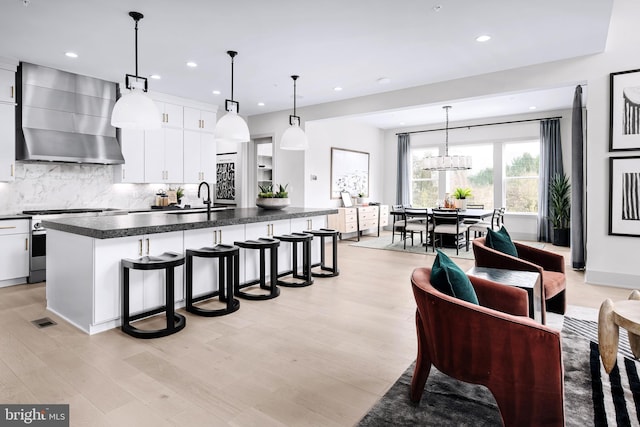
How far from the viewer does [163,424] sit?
73.6 inches

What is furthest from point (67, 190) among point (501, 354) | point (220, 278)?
point (501, 354)

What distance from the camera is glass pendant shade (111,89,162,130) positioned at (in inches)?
130

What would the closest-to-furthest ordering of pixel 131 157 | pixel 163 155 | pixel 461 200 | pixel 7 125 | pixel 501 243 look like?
pixel 501 243
pixel 7 125
pixel 131 157
pixel 163 155
pixel 461 200

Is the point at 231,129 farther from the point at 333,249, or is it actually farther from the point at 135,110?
the point at 333,249

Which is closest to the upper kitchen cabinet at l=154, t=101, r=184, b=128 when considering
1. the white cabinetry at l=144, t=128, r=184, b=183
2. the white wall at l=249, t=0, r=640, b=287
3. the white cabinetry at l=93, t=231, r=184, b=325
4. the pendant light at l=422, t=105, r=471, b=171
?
the white cabinetry at l=144, t=128, r=184, b=183

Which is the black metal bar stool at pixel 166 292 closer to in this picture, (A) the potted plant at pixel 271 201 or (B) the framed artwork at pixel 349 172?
(A) the potted plant at pixel 271 201

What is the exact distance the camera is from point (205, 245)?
3873 mm

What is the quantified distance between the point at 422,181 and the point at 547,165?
2.91 metres

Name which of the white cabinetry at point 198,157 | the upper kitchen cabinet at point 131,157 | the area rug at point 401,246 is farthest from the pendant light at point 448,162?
the upper kitchen cabinet at point 131,157

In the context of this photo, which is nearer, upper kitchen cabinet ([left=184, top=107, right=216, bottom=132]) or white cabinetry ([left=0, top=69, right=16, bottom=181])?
white cabinetry ([left=0, top=69, right=16, bottom=181])

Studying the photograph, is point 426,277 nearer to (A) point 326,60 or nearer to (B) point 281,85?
(A) point 326,60

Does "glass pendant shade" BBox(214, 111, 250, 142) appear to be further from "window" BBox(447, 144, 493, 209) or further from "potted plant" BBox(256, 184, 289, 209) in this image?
"window" BBox(447, 144, 493, 209)

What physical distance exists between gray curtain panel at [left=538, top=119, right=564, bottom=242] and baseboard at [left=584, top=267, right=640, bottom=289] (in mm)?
3809

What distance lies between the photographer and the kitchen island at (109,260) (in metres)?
3.01
